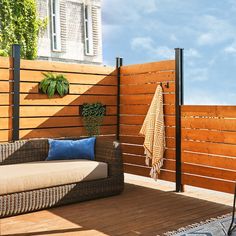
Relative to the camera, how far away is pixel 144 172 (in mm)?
5500

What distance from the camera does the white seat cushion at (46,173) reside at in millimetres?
3770

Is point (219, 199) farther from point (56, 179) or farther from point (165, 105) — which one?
point (56, 179)

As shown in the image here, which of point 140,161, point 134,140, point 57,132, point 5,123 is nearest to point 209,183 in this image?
point 140,161

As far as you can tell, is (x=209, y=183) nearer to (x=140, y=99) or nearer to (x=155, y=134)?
(x=155, y=134)

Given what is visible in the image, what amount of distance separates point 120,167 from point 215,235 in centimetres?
172

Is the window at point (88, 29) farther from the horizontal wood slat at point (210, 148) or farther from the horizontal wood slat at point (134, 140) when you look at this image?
the horizontal wood slat at point (210, 148)

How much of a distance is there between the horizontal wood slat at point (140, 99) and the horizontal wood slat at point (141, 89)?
2.4 inches

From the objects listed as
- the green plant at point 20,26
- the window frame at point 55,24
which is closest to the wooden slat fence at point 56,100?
the green plant at point 20,26

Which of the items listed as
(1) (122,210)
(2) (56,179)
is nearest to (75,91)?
(2) (56,179)

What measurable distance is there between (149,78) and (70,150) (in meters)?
1.59

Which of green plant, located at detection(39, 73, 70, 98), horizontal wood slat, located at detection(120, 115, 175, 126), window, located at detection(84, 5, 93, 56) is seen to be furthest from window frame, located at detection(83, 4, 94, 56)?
green plant, located at detection(39, 73, 70, 98)

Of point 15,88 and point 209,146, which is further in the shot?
point 15,88

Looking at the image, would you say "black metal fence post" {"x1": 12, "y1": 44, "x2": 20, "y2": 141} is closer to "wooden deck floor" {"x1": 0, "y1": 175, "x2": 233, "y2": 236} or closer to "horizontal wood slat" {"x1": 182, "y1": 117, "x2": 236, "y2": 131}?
"wooden deck floor" {"x1": 0, "y1": 175, "x2": 233, "y2": 236}

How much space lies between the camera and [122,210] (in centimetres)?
397
